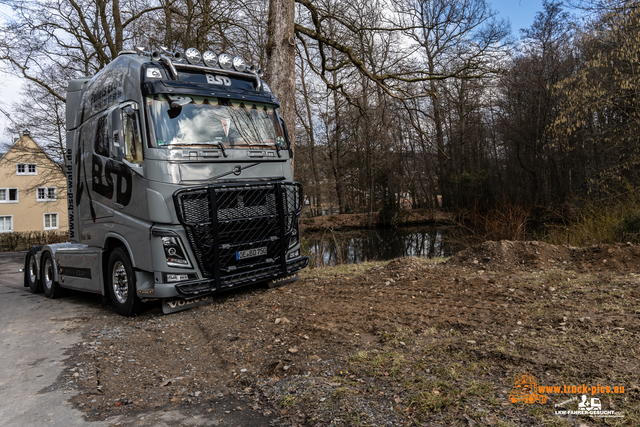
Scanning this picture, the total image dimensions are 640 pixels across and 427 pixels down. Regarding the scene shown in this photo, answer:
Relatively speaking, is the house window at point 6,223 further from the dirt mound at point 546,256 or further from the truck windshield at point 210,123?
the dirt mound at point 546,256

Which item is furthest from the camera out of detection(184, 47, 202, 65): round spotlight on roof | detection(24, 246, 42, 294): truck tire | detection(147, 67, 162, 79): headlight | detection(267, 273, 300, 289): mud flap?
detection(24, 246, 42, 294): truck tire

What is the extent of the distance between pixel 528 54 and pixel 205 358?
31.1 meters

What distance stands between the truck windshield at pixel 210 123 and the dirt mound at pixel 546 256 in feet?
13.1

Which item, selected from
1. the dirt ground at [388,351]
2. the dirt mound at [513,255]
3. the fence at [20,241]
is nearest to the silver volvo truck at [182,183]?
the dirt ground at [388,351]

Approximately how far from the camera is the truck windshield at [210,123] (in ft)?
20.1

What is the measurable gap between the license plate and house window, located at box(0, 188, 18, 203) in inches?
1713

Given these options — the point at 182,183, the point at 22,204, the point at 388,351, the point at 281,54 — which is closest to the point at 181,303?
the point at 182,183

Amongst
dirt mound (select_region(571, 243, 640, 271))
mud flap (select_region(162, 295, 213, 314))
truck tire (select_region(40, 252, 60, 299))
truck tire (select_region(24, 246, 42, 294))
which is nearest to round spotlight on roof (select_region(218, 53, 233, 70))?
mud flap (select_region(162, 295, 213, 314))

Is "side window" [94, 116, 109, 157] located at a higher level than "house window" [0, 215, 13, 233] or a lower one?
higher

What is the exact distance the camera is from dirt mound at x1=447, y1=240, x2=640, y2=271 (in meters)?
6.71

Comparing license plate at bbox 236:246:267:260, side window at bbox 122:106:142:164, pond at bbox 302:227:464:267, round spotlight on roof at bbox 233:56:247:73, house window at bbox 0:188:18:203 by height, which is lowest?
pond at bbox 302:227:464:267

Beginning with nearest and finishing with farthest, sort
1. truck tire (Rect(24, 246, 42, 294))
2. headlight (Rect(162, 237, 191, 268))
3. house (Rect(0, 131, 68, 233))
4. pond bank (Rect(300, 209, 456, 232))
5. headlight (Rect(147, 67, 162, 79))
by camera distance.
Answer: headlight (Rect(162, 237, 191, 268)), headlight (Rect(147, 67, 162, 79)), truck tire (Rect(24, 246, 42, 294)), pond bank (Rect(300, 209, 456, 232)), house (Rect(0, 131, 68, 233))

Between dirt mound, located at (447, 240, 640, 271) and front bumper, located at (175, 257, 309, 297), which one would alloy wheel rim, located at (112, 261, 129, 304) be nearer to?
front bumper, located at (175, 257, 309, 297)

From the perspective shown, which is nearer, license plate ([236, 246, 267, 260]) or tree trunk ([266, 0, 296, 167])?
license plate ([236, 246, 267, 260])
